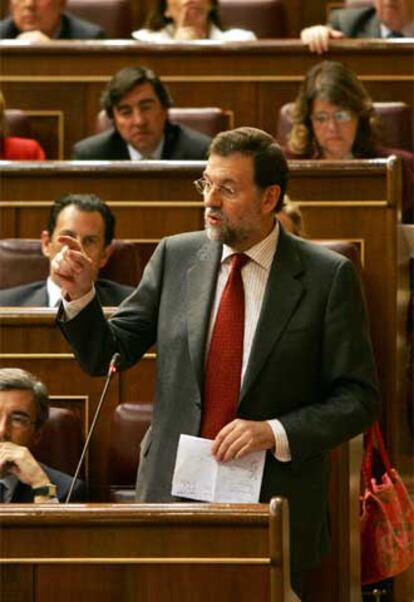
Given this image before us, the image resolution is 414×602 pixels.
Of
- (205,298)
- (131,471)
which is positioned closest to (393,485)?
(131,471)

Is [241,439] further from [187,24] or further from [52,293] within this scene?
[187,24]

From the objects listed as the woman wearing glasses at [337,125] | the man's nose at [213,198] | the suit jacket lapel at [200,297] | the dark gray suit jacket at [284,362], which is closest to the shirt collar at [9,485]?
the dark gray suit jacket at [284,362]

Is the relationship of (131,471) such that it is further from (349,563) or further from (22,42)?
(22,42)

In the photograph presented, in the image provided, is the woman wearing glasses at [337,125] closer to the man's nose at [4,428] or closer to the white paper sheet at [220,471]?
the man's nose at [4,428]

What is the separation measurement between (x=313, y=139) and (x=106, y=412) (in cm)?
95

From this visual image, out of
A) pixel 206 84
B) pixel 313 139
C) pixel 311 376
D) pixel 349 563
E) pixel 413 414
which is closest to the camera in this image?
pixel 311 376

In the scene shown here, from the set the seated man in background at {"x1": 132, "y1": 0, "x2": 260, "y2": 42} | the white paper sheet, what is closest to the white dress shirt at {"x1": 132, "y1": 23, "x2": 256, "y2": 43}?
the seated man in background at {"x1": 132, "y1": 0, "x2": 260, "y2": 42}

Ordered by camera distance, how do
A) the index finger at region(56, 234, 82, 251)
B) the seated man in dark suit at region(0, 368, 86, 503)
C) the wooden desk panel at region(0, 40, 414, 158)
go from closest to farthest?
the index finger at region(56, 234, 82, 251)
the seated man in dark suit at region(0, 368, 86, 503)
the wooden desk panel at region(0, 40, 414, 158)

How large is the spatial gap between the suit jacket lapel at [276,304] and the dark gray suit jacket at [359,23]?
207cm

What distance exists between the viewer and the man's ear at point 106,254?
2471mm

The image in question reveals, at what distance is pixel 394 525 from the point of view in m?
1.99

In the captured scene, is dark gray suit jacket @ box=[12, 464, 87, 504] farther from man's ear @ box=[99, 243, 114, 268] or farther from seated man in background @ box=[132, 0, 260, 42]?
seated man in background @ box=[132, 0, 260, 42]

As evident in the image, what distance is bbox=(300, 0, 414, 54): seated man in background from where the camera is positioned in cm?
358

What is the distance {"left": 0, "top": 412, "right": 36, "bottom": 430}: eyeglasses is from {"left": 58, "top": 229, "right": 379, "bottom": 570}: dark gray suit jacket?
32 centimetres
